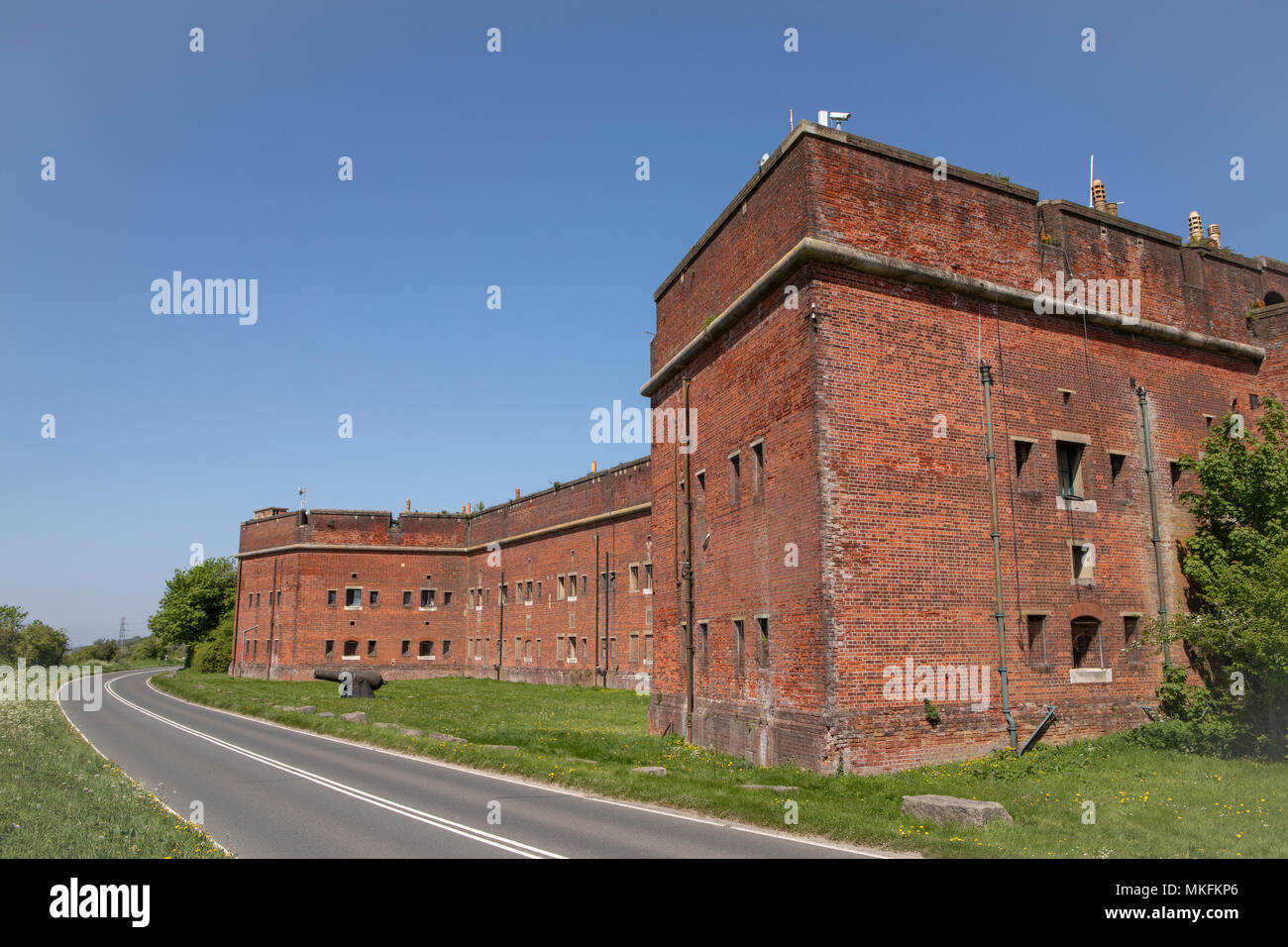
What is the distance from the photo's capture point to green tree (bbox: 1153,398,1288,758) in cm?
1623

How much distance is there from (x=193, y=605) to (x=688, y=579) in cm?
8336

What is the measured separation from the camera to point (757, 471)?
62.5ft

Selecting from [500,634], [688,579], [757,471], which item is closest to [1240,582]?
[757,471]

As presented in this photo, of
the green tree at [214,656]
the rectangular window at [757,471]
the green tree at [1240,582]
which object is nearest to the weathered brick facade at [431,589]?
the green tree at [214,656]

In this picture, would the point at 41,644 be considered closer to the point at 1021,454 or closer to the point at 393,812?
the point at 393,812

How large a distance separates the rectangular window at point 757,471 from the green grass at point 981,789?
557 centimetres

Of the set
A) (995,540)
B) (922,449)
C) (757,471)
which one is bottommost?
(995,540)

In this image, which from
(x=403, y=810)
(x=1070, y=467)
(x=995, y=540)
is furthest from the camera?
(x=1070, y=467)

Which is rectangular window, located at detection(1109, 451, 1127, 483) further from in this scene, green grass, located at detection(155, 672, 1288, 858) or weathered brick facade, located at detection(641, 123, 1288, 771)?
green grass, located at detection(155, 672, 1288, 858)

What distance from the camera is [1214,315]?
2161 cm

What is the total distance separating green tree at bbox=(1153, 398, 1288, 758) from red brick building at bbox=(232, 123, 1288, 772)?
2.29 feet

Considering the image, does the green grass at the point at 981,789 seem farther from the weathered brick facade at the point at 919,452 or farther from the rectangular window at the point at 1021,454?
the rectangular window at the point at 1021,454

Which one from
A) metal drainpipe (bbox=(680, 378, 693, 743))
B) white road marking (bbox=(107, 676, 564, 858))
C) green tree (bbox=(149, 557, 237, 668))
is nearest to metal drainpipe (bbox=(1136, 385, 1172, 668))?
metal drainpipe (bbox=(680, 378, 693, 743))
